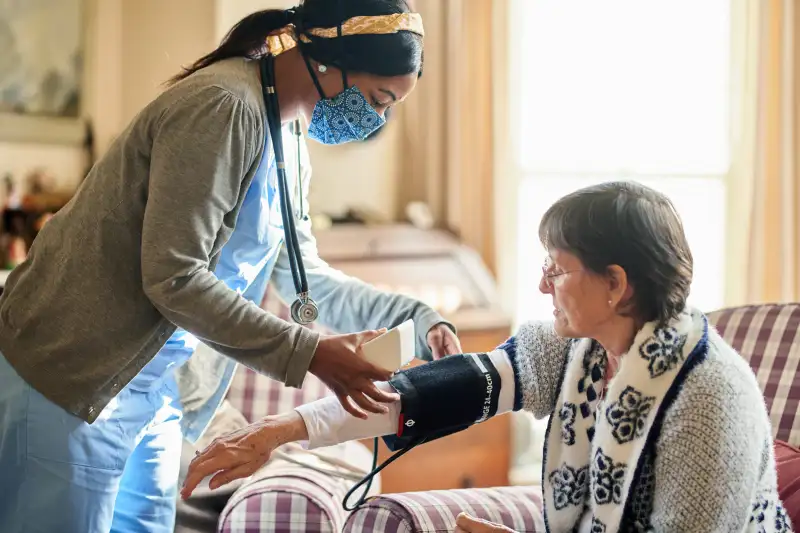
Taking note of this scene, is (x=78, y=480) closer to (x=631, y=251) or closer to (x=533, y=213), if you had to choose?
(x=631, y=251)

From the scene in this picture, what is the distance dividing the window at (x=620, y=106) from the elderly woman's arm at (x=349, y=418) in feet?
6.83

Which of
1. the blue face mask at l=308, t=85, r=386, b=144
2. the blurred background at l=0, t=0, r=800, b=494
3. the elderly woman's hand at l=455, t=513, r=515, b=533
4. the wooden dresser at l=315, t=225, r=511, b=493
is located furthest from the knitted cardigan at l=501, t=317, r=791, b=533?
the blurred background at l=0, t=0, r=800, b=494

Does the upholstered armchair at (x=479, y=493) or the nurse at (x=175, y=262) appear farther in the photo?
the upholstered armchair at (x=479, y=493)

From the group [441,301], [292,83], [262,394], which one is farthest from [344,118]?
[441,301]

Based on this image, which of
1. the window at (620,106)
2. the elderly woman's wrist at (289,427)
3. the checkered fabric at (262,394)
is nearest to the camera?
the elderly woman's wrist at (289,427)

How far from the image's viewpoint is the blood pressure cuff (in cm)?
154

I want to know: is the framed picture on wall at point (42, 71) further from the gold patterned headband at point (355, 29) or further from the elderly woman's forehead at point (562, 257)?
the elderly woman's forehead at point (562, 257)

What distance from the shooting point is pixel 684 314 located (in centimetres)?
141

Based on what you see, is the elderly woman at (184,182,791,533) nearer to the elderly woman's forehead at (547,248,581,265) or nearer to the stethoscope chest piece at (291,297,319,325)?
the elderly woman's forehead at (547,248,581,265)

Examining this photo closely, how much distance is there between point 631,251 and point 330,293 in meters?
0.61

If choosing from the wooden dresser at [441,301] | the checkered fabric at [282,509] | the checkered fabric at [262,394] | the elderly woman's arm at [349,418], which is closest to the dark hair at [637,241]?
the elderly woman's arm at [349,418]

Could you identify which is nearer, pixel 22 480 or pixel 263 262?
pixel 22 480

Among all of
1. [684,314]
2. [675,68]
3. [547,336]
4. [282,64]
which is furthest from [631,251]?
[675,68]

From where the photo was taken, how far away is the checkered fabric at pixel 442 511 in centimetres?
156
